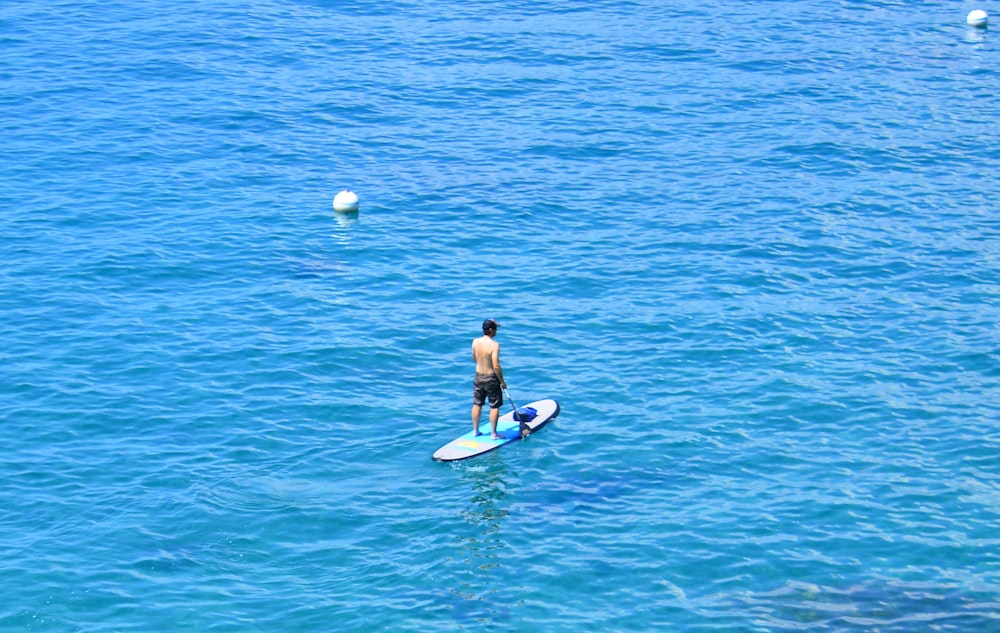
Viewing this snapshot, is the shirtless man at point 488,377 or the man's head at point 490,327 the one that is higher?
the man's head at point 490,327

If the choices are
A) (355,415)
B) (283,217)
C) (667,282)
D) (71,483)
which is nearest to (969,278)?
(667,282)

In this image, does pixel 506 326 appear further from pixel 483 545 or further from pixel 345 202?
pixel 483 545

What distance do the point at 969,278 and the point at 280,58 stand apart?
28.2 metres

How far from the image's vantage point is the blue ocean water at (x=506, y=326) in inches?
833

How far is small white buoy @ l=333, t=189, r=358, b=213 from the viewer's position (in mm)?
35625

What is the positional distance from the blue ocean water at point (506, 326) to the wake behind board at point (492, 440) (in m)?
0.34

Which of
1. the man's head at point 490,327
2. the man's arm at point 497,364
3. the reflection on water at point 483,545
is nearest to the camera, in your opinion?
the reflection on water at point 483,545

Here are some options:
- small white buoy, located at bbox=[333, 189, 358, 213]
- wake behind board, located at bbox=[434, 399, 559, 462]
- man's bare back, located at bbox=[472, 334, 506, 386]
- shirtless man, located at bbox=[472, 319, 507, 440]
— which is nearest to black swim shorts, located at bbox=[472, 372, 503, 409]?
shirtless man, located at bbox=[472, 319, 507, 440]

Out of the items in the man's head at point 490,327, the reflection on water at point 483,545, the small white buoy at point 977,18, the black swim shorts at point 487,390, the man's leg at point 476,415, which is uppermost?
the small white buoy at point 977,18

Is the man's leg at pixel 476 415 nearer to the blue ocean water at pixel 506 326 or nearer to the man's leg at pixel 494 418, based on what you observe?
the man's leg at pixel 494 418

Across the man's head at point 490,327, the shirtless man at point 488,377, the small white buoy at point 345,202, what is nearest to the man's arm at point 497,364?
the shirtless man at point 488,377

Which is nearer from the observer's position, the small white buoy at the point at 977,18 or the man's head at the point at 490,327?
the man's head at the point at 490,327

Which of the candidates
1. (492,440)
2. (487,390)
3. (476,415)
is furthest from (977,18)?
(476,415)

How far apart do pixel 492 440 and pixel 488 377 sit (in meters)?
1.28
